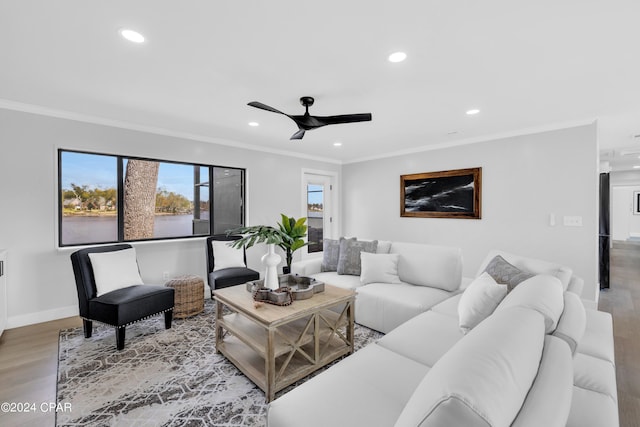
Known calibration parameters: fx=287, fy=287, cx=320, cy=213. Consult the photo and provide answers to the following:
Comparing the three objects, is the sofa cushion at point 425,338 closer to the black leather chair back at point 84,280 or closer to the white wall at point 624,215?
the black leather chair back at point 84,280

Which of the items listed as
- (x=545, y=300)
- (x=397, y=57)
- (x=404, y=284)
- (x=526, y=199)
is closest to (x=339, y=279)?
(x=404, y=284)

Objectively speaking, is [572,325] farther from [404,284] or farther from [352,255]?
[352,255]

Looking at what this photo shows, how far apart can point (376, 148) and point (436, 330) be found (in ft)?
12.1

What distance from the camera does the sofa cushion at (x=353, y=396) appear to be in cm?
116

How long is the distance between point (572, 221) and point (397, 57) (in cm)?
324

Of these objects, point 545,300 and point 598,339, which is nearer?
point 545,300

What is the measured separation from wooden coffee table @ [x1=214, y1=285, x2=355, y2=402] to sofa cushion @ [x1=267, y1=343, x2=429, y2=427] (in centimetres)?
61

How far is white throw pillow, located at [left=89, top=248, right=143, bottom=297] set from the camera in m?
2.82

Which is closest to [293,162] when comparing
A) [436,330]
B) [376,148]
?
[376,148]

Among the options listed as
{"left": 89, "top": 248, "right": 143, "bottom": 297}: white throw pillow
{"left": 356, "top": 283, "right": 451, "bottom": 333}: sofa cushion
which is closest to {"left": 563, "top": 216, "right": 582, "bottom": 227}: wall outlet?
{"left": 356, "top": 283, "right": 451, "bottom": 333}: sofa cushion

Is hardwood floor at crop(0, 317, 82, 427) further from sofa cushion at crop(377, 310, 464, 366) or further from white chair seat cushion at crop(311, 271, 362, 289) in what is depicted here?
white chair seat cushion at crop(311, 271, 362, 289)

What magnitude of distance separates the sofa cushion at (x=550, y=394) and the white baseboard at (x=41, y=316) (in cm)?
435

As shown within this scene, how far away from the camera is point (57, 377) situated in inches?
86.7

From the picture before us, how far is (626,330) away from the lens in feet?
10.1
